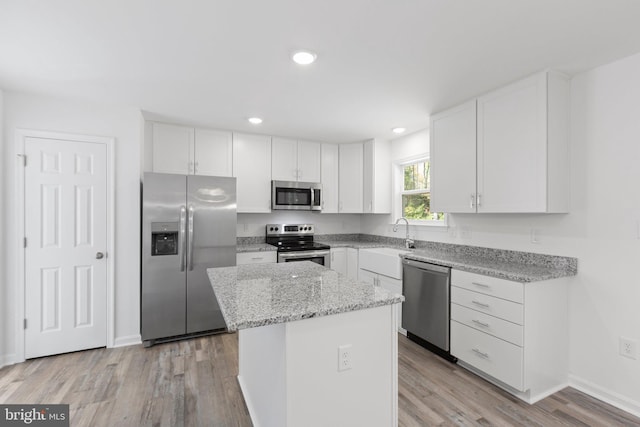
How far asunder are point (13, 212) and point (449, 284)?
12.7 feet

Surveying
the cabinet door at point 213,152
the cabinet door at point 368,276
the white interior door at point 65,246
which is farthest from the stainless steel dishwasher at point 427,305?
the white interior door at point 65,246

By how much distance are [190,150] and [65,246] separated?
5.20 feet

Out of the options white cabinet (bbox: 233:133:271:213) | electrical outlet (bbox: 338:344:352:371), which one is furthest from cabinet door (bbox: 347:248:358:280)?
electrical outlet (bbox: 338:344:352:371)

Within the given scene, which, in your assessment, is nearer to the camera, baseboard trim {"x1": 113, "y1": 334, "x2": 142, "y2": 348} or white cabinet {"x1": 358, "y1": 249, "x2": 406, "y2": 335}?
baseboard trim {"x1": 113, "y1": 334, "x2": 142, "y2": 348}

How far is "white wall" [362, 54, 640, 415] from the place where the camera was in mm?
2045

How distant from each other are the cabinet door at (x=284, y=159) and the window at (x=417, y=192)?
1.53 m

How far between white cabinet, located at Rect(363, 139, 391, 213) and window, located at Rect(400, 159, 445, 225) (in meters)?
0.22

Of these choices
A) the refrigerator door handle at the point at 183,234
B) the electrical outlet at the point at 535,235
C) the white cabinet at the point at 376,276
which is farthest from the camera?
the white cabinet at the point at 376,276

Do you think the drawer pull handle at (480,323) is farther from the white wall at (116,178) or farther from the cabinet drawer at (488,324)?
the white wall at (116,178)

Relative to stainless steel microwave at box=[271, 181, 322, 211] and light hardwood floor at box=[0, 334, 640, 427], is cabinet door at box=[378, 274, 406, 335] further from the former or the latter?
stainless steel microwave at box=[271, 181, 322, 211]

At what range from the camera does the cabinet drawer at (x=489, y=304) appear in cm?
217

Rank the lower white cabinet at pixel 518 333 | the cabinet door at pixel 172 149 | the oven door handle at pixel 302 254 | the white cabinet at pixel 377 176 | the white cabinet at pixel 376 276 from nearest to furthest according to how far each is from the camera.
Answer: the lower white cabinet at pixel 518 333, the white cabinet at pixel 376 276, the cabinet door at pixel 172 149, the oven door handle at pixel 302 254, the white cabinet at pixel 377 176

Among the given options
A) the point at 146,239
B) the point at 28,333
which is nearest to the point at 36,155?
the point at 146,239

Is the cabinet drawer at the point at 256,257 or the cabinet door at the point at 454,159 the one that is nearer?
the cabinet door at the point at 454,159
